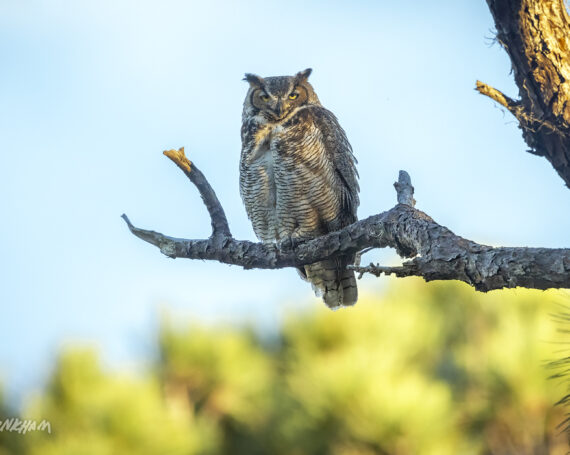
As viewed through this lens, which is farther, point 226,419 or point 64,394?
point 226,419

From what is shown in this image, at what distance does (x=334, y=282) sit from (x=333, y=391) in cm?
229

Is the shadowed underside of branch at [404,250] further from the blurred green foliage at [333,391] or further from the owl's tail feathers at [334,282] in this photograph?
the blurred green foliage at [333,391]

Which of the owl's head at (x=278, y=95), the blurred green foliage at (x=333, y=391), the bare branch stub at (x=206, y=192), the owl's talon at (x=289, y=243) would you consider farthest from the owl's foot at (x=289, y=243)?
the blurred green foliage at (x=333, y=391)

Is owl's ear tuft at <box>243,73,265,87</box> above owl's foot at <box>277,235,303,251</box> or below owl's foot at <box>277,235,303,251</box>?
above

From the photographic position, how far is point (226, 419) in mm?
7758

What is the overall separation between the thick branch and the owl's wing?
1.58 m

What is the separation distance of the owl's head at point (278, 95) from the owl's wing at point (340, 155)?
0.46 ft

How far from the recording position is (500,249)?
1.78 metres

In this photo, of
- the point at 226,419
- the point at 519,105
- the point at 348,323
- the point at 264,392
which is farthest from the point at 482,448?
the point at 519,105

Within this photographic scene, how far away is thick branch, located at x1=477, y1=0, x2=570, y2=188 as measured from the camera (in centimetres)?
238

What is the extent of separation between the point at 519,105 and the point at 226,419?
603cm

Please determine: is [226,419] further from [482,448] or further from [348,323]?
[482,448]

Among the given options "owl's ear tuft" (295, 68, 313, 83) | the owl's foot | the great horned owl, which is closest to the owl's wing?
the great horned owl

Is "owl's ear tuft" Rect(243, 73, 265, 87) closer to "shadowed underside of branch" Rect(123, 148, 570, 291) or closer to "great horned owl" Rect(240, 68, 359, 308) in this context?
"great horned owl" Rect(240, 68, 359, 308)
